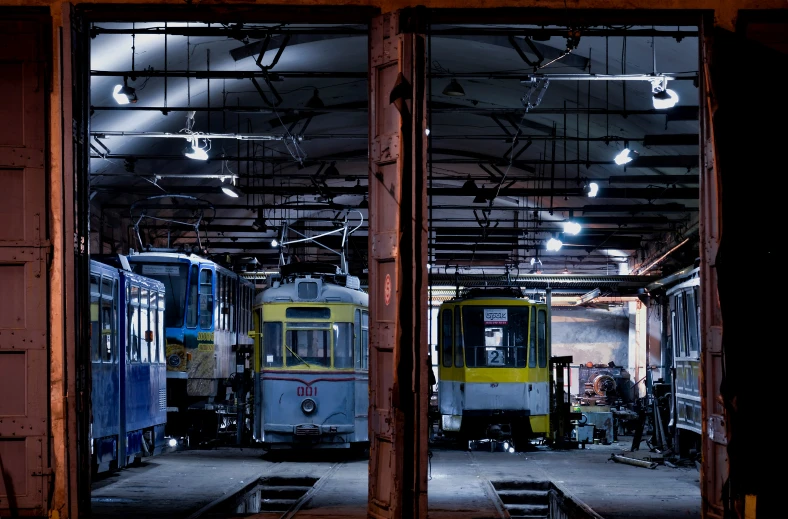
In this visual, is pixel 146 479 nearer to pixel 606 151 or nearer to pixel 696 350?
pixel 696 350

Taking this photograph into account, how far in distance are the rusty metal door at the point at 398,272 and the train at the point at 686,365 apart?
8.96 m

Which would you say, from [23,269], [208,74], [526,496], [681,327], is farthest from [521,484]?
[23,269]

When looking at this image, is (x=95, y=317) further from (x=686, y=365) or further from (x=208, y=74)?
(x=686, y=365)

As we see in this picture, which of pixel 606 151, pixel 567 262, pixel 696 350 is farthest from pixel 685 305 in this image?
pixel 567 262

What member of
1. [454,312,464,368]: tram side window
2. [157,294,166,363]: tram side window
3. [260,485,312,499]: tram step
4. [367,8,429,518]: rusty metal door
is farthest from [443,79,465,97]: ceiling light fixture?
[367,8,429,518]: rusty metal door

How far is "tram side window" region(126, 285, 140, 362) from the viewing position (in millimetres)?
17297

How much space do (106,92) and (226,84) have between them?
2533 mm

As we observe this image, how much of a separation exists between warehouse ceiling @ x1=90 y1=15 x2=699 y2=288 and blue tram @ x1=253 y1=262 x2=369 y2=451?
251 centimetres

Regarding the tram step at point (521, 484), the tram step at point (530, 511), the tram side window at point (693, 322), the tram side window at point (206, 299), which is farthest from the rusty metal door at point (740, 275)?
the tram side window at point (206, 299)

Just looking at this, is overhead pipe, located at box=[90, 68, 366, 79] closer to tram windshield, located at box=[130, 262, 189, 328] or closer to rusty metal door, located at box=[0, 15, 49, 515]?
tram windshield, located at box=[130, 262, 189, 328]

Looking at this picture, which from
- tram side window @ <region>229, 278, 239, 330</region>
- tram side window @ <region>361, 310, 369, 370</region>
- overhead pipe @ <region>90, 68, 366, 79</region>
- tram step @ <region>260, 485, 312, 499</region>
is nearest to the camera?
tram step @ <region>260, 485, 312, 499</region>

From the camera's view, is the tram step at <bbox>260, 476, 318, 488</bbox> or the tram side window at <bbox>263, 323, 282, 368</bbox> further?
the tram side window at <bbox>263, 323, 282, 368</bbox>

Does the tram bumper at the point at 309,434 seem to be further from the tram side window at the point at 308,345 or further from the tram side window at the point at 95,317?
the tram side window at the point at 95,317

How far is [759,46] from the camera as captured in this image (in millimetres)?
10086
